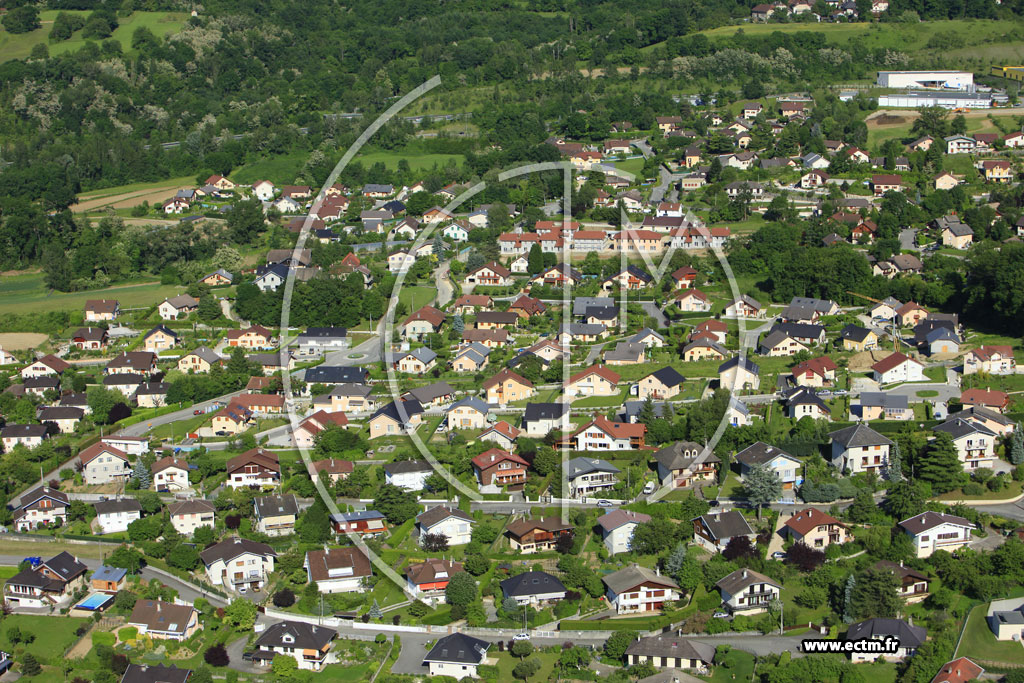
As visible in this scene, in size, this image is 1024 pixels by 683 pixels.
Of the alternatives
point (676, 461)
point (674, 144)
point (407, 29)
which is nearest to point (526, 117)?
point (674, 144)

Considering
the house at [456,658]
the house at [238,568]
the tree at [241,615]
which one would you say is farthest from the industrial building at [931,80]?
the tree at [241,615]

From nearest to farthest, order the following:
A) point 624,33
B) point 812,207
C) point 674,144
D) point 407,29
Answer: point 812,207 → point 674,144 → point 624,33 → point 407,29

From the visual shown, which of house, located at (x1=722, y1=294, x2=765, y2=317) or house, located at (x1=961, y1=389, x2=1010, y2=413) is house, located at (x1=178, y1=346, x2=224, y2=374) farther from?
house, located at (x1=961, y1=389, x2=1010, y2=413)

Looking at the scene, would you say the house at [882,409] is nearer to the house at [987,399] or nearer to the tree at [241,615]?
the house at [987,399]

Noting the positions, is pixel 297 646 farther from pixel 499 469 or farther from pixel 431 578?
pixel 499 469

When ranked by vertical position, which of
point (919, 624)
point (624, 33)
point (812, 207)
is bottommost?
point (919, 624)

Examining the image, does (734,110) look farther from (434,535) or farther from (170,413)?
(434,535)
